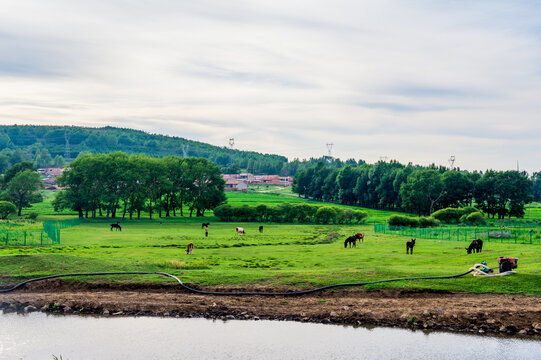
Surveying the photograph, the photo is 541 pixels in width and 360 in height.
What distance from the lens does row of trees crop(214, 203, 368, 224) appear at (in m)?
104

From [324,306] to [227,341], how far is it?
685 cm

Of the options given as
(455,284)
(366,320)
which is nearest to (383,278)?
(455,284)

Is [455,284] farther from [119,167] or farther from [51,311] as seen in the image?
[119,167]

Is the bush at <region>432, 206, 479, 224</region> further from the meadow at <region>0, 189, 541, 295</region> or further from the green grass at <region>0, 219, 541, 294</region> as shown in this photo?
the green grass at <region>0, 219, 541, 294</region>

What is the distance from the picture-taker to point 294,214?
106 m

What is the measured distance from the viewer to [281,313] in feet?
90.4

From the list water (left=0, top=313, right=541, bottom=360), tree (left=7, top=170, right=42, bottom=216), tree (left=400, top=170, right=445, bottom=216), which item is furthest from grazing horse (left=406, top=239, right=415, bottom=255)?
tree (left=7, top=170, right=42, bottom=216)

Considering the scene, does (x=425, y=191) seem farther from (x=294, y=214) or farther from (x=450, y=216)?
(x=294, y=214)

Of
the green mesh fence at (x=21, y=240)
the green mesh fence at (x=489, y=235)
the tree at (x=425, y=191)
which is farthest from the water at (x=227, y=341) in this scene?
the tree at (x=425, y=191)

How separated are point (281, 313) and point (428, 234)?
45.8 metres

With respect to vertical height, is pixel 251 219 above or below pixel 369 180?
below

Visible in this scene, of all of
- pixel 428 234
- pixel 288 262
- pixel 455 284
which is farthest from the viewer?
pixel 428 234

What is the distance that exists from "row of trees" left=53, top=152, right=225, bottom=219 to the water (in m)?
78.4

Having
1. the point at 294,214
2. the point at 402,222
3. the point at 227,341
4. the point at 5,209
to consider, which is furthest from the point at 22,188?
the point at 227,341
